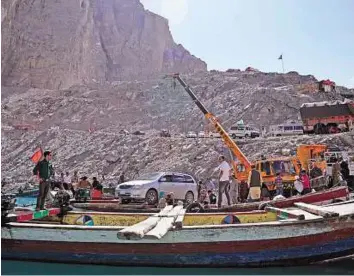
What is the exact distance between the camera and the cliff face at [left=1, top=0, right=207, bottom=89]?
8500 cm

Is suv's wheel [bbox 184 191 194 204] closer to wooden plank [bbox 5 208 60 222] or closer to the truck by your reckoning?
wooden plank [bbox 5 208 60 222]

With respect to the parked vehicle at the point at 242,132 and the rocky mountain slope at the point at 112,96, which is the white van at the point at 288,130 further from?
the rocky mountain slope at the point at 112,96

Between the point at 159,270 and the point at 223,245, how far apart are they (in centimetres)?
108

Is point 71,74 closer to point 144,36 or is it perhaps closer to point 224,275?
point 144,36

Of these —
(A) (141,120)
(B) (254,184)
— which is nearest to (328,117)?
(B) (254,184)

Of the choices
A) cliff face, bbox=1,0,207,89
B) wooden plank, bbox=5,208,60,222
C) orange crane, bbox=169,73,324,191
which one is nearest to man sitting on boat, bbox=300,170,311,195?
orange crane, bbox=169,73,324,191

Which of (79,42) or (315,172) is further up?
(79,42)

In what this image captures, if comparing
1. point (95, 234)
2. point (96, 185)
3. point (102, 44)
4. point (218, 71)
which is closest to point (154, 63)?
point (102, 44)

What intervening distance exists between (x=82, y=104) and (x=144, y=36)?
182ft

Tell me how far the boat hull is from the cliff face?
7301cm

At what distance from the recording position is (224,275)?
24.0ft

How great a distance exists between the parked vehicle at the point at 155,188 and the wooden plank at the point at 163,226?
19.0 ft

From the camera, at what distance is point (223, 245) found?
7.61 meters

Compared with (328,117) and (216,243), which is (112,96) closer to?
(328,117)
